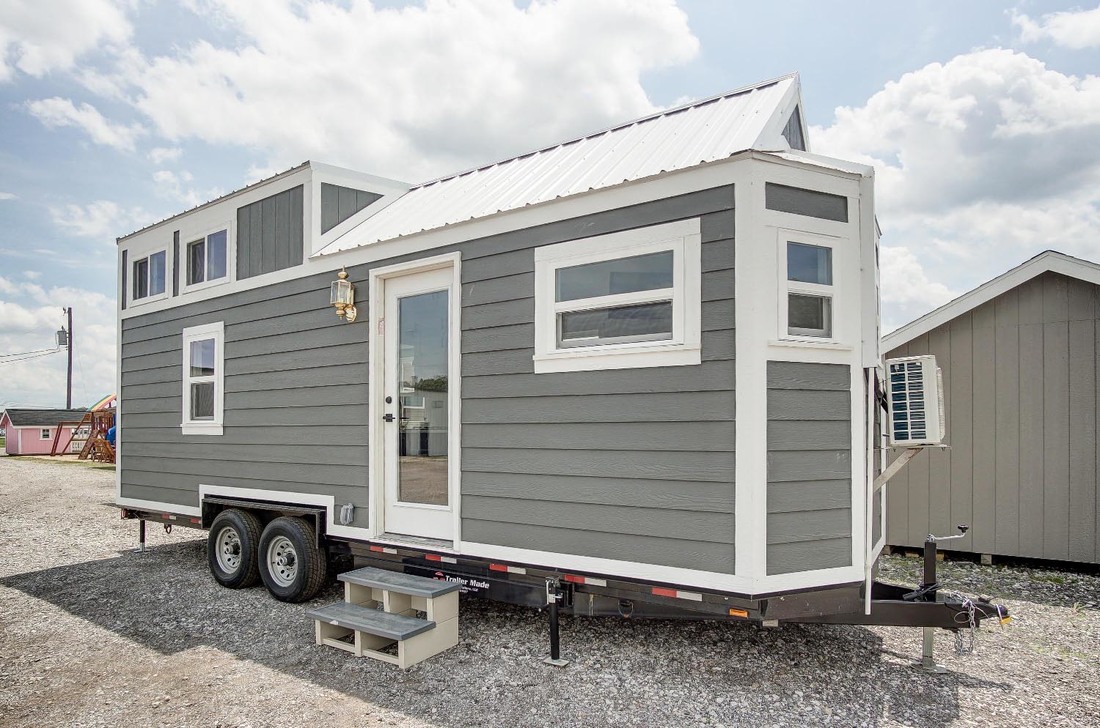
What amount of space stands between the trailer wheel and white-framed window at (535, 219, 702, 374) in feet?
8.08

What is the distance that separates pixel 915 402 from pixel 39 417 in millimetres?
33287

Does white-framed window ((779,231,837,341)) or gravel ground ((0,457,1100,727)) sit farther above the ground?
white-framed window ((779,231,837,341))

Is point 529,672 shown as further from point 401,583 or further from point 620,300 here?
point 620,300

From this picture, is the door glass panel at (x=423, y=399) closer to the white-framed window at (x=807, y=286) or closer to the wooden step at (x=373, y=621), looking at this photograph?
the wooden step at (x=373, y=621)

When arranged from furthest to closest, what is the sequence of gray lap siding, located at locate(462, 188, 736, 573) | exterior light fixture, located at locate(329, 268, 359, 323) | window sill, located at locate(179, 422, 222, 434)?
window sill, located at locate(179, 422, 222, 434)
exterior light fixture, located at locate(329, 268, 359, 323)
gray lap siding, located at locate(462, 188, 736, 573)

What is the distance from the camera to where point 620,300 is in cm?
379

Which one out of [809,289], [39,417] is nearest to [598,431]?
[809,289]

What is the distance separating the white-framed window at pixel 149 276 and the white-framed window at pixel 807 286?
20.3 ft

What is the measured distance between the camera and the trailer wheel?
16.9 ft

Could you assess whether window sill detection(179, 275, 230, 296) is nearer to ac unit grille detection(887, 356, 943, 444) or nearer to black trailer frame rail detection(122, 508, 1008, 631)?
black trailer frame rail detection(122, 508, 1008, 631)

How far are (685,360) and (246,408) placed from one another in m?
4.12

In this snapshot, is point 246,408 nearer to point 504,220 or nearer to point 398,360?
point 398,360

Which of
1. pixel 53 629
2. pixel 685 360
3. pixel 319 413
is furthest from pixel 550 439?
pixel 53 629

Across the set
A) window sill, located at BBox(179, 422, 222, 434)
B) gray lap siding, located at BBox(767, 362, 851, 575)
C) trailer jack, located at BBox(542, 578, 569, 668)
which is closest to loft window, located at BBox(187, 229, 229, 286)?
window sill, located at BBox(179, 422, 222, 434)
